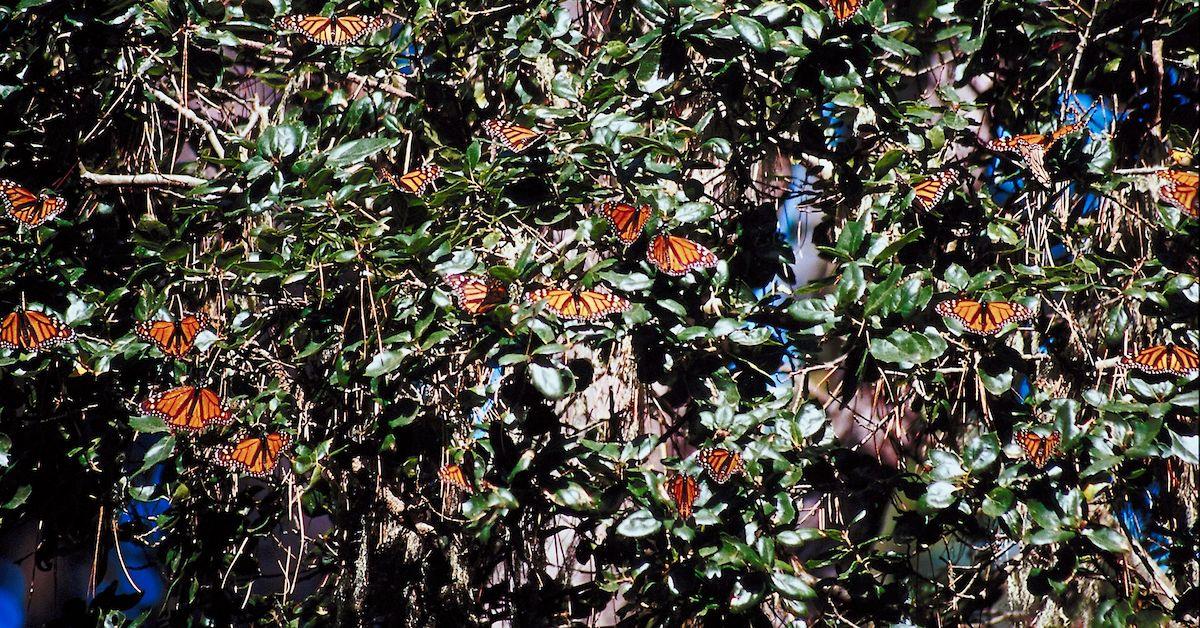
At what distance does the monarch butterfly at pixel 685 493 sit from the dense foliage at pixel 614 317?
20 millimetres

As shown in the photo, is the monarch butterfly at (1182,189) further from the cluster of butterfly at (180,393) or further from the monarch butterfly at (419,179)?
the cluster of butterfly at (180,393)

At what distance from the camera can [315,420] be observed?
1935 millimetres

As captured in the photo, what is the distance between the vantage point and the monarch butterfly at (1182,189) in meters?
1.46

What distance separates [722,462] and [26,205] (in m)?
1.28

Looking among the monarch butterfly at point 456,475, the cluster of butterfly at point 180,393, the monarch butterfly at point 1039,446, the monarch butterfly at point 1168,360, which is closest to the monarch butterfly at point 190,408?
the cluster of butterfly at point 180,393

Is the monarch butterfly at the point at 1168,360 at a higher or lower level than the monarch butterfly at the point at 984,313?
lower

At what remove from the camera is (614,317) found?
5.15 feet

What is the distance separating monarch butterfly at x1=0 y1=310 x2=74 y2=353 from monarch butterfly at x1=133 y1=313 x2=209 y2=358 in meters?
0.14

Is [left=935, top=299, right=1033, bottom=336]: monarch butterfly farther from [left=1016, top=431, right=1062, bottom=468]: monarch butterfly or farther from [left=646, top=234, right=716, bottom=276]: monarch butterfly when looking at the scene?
[left=646, top=234, right=716, bottom=276]: monarch butterfly

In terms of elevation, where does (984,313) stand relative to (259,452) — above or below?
→ above

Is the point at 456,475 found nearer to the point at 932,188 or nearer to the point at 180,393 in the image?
the point at 180,393

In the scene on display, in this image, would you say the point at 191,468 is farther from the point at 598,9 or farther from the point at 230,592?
the point at 598,9

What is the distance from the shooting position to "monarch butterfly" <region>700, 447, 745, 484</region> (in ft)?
5.01

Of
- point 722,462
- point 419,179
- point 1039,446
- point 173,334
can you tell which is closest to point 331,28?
point 419,179
